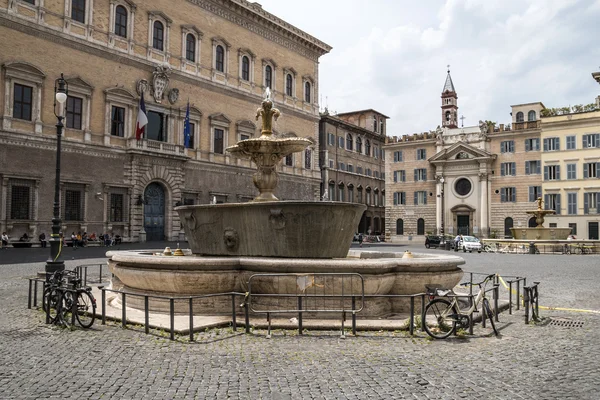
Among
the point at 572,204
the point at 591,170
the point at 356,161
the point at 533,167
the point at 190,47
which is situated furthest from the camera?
the point at 356,161

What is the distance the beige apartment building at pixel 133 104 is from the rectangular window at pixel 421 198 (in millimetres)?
16717

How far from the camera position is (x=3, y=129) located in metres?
26.5

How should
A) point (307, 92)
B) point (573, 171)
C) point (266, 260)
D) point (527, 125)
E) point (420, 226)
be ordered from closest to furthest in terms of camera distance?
1. point (266, 260)
2. point (573, 171)
3. point (307, 92)
4. point (527, 125)
5. point (420, 226)

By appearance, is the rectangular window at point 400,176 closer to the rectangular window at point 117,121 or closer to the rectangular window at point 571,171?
the rectangular window at point 571,171

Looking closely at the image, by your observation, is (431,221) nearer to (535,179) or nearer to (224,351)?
(535,179)

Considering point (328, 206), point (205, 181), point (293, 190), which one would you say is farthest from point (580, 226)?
point (328, 206)

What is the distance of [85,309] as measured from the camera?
827cm

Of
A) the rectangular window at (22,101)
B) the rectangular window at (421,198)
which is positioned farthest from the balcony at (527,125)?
the rectangular window at (22,101)

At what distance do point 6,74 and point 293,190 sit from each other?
24.5m

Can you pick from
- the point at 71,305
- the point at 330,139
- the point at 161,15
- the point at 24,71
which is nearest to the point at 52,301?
the point at 71,305

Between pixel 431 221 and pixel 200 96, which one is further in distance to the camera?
pixel 431 221

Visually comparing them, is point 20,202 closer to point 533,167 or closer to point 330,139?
point 330,139

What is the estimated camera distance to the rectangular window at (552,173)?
48.3m

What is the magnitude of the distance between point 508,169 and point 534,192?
3.41m
